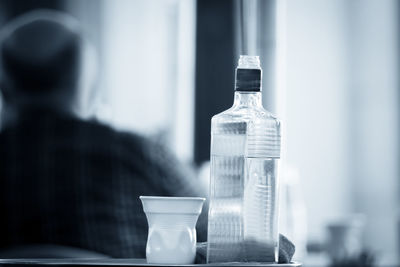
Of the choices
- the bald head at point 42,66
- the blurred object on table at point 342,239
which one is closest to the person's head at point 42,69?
the bald head at point 42,66

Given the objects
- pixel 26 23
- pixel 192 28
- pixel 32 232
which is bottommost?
pixel 32 232

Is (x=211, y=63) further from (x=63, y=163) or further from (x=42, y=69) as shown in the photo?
(x=63, y=163)

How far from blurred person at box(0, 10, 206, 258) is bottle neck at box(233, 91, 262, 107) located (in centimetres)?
72

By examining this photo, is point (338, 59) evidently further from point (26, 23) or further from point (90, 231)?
point (90, 231)

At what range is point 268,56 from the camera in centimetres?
309

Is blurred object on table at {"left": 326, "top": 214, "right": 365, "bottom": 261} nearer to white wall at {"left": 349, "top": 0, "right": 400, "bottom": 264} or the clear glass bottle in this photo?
white wall at {"left": 349, "top": 0, "right": 400, "bottom": 264}

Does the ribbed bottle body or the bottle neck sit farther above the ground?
the bottle neck

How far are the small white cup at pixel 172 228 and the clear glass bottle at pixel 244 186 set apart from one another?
1.6 inches

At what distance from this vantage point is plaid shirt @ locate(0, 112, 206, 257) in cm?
169

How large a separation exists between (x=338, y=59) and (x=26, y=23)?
1.69 metres

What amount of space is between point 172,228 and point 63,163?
0.98 m

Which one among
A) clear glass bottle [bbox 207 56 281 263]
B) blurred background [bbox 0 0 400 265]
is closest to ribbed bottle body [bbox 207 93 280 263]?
clear glass bottle [bbox 207 56 281 263]

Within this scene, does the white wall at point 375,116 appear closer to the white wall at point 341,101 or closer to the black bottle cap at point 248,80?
the white wall at point 341,101

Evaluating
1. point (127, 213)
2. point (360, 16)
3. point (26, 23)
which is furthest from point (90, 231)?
point (360, 16)
